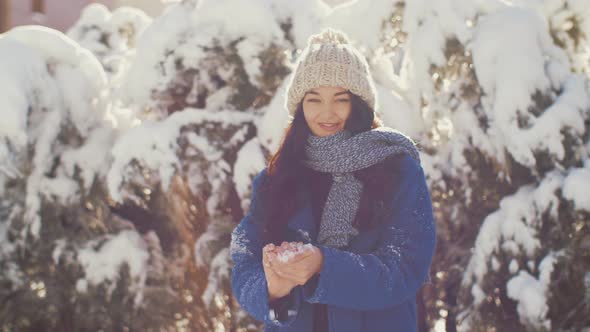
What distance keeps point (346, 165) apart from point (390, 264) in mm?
292

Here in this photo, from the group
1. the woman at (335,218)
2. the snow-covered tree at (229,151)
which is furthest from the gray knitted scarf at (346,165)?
the snow-covered tree at (229,151)

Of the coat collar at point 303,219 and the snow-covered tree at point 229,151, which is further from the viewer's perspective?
the snow-covered tree at point 229,151

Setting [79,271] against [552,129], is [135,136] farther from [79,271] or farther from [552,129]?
[552,129]

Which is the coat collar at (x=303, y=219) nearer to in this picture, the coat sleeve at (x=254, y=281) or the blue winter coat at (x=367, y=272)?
the blue winter coat at (x=367, y=272)

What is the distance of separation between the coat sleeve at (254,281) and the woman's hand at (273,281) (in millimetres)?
19

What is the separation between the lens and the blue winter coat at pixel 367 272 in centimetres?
111

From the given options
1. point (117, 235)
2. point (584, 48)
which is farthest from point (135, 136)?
point (584, 48)

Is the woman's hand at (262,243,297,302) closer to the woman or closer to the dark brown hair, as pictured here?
the woman

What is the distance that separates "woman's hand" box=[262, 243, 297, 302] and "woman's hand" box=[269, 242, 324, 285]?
0.5 inches

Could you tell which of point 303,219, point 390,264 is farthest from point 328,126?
point 390,264

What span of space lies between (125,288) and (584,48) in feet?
10.6

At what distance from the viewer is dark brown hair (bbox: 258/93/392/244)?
1.29 m

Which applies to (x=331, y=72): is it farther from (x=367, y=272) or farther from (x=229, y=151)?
(x=229, y=151)

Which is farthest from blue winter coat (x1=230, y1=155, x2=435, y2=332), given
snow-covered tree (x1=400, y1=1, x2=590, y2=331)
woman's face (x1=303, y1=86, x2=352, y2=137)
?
snow-covered tree (x1=400, y1=1, x2=590, y2=331)
